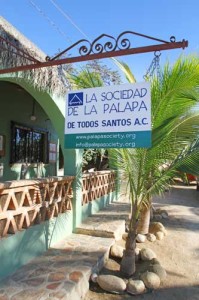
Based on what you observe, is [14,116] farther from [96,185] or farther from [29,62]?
[29,62]

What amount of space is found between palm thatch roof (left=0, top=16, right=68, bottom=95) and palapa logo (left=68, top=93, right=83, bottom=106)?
81cm

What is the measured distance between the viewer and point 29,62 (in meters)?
4.69

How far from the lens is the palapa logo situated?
3816mm

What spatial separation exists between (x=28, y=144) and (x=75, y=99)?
17.0 feet

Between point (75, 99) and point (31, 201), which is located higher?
point (75, 99)

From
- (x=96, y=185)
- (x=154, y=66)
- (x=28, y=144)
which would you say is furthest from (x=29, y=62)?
(x=28, y=144)

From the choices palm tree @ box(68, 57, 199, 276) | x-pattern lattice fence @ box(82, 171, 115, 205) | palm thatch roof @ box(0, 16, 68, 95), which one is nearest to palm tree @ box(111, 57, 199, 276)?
palm tree @ box(68, 57, 199, 276)

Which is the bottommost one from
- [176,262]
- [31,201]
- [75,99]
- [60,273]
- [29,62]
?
[176,262]

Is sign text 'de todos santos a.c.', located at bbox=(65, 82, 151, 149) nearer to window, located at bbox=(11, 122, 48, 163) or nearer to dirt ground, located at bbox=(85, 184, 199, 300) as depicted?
dirt ground, located at bbox=(85, 184, 199, 300)

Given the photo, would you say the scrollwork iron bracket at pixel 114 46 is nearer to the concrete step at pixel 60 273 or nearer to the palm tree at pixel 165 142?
the palm tree at pixel 165 142

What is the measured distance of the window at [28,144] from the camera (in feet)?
26.2

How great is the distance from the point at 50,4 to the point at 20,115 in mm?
3143

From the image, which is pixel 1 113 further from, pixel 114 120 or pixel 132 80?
pixel 114 120

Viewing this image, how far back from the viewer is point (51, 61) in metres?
3.20
